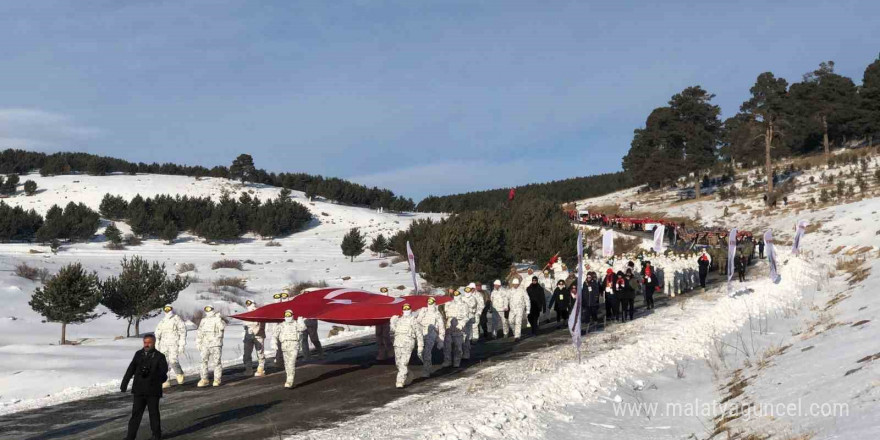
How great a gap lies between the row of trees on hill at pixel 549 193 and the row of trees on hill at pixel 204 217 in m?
41.2

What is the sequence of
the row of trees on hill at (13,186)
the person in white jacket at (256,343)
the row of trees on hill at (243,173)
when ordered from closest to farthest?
1. the person in white jacket at (256,343)
2. the row of trees on hill at (13,186)
3. the row of trees on hill at (243,173)

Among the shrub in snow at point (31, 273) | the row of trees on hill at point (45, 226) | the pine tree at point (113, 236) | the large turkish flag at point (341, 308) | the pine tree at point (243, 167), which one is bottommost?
the large turkish flag at point (341, 308)

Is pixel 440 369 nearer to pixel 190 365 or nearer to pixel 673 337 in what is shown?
pixel 673 337

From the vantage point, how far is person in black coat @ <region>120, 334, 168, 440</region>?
9984 mm

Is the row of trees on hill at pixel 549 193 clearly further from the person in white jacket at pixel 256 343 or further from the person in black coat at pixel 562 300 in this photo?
the person in white jacket at pixel 256 343

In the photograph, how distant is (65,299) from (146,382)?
19072mm

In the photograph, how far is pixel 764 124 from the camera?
63938 mm

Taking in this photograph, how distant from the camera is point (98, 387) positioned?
17.1m

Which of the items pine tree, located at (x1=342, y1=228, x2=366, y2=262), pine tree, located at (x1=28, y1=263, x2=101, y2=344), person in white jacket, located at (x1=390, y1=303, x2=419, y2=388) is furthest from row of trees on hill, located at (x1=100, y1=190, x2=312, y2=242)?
person in white jacket, located at (x1=390, y1=303, x2=419, y2=388)

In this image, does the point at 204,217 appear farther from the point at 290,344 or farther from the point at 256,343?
the point at 290,344

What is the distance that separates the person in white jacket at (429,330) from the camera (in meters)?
15.3

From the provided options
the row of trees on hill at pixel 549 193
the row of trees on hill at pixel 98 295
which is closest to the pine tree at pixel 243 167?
the row of trees on hill at pixel 549 193

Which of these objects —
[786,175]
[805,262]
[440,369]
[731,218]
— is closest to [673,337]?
[440,369]

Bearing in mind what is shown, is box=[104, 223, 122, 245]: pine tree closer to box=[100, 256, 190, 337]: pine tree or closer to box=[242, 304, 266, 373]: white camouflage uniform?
box=[100, 256, 190, 337]: pine tree
